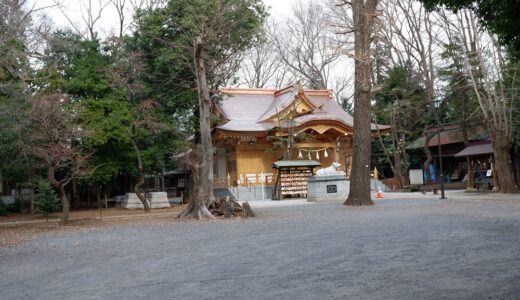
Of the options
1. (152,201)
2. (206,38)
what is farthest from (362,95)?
(152,201)

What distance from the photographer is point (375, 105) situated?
33.9 m

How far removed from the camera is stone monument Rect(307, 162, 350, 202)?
20.8 metres

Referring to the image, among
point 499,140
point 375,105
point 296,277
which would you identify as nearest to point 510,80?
point 499,140

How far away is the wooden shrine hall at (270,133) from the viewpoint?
26797 millimetres

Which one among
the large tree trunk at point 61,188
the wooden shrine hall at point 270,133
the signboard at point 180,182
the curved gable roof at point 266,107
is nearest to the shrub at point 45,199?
the large tree trunk at point 61,188

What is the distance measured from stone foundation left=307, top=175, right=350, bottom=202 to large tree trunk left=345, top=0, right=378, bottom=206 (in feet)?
12.3

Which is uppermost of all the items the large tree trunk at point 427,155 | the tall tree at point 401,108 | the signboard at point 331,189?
the tall tree at point 401,108

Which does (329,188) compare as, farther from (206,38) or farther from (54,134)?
(54,134)

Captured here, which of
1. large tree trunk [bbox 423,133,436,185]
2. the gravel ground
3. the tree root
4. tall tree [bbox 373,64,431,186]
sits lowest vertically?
the gravel ground

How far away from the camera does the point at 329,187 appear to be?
2088 cm

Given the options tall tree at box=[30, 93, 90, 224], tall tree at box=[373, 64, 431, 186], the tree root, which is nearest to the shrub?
tall tree at box=[30, 93, 90, 224]

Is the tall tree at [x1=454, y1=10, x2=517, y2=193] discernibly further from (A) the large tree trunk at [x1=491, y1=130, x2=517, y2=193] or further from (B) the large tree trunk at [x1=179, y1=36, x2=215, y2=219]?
(B) the large tree trunk at [x1=179, y1=36, x2=215, y2=219]

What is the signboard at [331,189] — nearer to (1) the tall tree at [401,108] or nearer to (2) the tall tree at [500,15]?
(1) the tall tree at [401,108]

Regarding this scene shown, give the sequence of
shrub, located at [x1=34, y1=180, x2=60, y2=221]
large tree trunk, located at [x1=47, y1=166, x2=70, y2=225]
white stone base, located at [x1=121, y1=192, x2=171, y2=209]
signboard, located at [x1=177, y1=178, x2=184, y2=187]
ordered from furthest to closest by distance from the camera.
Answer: signboard, located at [x1=177, y1=178, x2=184, y2=187], white stone base, located at [x1=121, y1=192, x2=171, y2=209], shrub, located at [x1=34, y1=180, x2=60, y2=221], large tree trunk, located at [x1=47, y1=166, x2=70, y2=225]
